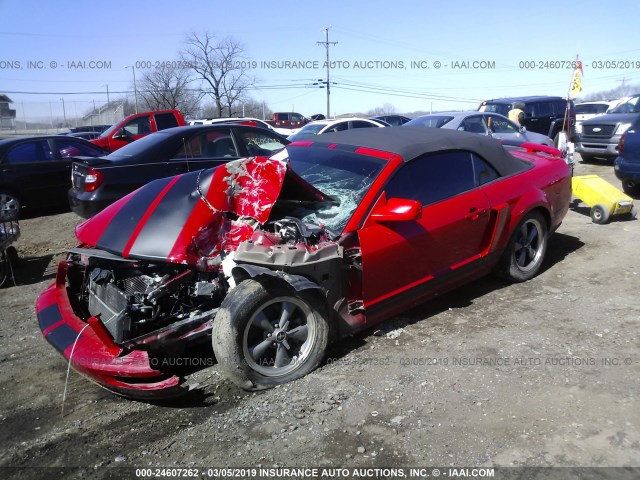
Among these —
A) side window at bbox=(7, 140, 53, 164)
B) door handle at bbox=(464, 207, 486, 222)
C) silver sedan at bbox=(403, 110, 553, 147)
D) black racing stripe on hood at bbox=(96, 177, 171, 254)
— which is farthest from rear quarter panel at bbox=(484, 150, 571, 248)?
side window at bbox=(7, 140, 53, 164)

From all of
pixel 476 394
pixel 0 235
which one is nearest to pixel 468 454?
pixel 476 394

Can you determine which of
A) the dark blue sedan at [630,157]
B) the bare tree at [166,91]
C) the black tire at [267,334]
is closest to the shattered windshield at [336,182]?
the black tire at [267,334]

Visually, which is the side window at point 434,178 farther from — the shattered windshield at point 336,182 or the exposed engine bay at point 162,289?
the exposed engine bay at point 162,289

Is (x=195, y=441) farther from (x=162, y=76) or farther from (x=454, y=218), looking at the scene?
(x=162, y=76)

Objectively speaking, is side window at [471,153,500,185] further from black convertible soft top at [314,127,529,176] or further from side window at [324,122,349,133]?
side window at [324,122,349,133]

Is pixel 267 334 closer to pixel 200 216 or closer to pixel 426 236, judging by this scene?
pixel 200 216

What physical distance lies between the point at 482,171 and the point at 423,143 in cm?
75

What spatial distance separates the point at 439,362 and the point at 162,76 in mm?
41796

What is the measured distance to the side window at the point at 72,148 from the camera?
9.42 m

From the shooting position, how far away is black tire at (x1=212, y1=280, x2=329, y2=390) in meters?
3.19

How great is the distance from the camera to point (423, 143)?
4234mm

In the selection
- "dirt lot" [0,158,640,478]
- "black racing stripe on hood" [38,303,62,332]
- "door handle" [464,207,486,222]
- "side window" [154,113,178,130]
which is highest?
"side window" [154,113,178,130]

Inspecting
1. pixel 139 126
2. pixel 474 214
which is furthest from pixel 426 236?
pixel 139 126

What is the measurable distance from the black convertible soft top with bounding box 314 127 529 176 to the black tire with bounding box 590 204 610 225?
9.14 feet
